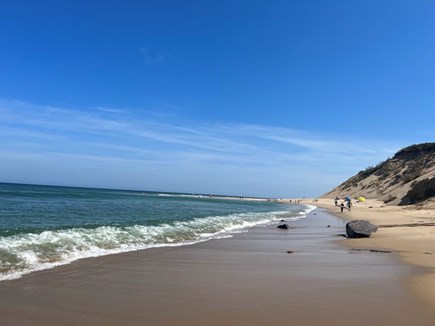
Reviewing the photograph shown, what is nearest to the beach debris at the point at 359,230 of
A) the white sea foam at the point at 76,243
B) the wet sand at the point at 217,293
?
the wet sand at the point at 217,293

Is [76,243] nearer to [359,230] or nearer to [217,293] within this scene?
[217,293]

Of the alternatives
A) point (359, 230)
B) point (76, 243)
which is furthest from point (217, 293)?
point (359, 230)

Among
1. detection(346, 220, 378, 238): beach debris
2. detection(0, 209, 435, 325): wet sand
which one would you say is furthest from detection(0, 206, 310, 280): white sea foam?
detection(346, 220, 378, 238): beach debris

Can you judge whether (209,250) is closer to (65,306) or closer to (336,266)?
(336,266)

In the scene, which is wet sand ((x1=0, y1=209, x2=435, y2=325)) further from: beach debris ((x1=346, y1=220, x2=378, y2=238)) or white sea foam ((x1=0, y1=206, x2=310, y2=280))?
beach debris ((x1=346, y1=220, x2=378, y2=238))

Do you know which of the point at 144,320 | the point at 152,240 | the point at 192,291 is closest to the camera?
the point at 144,320

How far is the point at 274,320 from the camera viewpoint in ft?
18.5

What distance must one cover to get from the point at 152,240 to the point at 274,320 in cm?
1078

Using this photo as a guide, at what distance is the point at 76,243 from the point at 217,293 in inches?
288

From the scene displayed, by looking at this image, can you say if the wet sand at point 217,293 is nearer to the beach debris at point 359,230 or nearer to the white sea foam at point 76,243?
the white sea foam at point 76,243

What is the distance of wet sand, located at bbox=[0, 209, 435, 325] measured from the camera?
570cm

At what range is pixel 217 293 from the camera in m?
7.17

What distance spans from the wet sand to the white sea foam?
0.98 metres

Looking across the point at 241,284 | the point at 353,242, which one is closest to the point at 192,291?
the point at 241,284
